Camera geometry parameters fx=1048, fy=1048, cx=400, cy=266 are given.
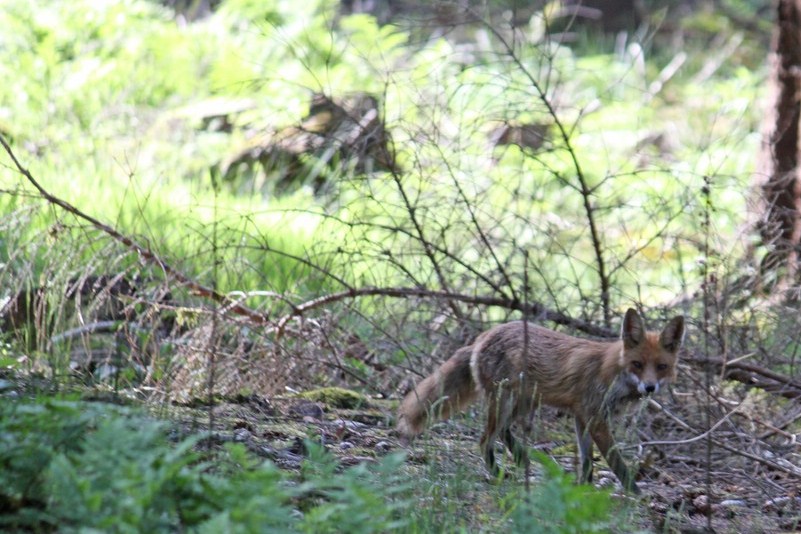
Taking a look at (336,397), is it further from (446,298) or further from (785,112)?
(785,112)

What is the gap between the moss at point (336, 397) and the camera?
21.8ft

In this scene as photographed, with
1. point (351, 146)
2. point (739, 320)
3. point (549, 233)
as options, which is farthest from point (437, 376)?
point (739, 320)

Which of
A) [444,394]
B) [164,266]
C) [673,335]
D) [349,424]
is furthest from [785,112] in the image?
[164,266]

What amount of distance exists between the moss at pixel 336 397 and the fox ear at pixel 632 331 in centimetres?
175

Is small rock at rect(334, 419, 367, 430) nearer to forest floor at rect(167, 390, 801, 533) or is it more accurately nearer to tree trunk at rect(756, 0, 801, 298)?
forest floor at rect(167, 390, 801, 533)

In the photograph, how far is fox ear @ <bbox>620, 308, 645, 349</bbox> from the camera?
5.99 meters

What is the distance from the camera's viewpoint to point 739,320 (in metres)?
7.27

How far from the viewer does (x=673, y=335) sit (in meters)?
6.02

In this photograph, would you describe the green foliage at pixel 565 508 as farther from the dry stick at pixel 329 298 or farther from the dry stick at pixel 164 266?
the dry stick at pixel 164 266

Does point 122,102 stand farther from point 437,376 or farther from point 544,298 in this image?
point 437,376

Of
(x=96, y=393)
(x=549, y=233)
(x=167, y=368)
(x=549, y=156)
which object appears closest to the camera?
(x=96, y=393)

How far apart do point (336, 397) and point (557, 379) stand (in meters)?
1.44

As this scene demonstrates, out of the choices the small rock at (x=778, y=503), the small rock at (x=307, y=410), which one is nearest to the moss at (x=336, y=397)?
the small rock at (x=307, y=410)

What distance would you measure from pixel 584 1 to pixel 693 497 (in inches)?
789
